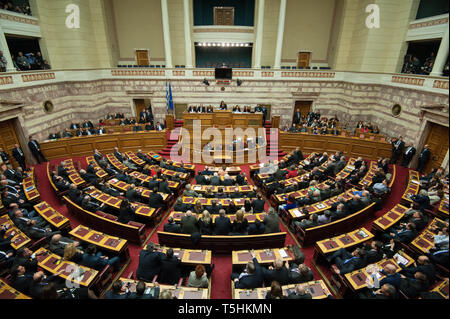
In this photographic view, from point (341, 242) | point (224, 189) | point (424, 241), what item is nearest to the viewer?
point (424, 241)

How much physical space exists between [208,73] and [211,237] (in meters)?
13.1

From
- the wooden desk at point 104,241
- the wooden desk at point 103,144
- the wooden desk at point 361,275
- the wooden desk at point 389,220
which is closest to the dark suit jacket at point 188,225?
the wooden desk at point 104,241

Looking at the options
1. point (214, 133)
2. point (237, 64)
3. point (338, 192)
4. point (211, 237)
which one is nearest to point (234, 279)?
point (211, 237)

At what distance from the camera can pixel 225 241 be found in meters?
5.80

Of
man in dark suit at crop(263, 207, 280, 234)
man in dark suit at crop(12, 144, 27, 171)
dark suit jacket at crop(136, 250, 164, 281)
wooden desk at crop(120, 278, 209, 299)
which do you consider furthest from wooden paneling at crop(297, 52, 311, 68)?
man in dark suit at crop(12, 144, 27, 171)

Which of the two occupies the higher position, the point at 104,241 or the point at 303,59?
the point at 303,59

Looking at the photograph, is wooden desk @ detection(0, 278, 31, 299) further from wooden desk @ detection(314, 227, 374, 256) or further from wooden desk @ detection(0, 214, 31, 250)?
wooden desk @ detection(314, 227, 374, 256)

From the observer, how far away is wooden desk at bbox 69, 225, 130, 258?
543cm

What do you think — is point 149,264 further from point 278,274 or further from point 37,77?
point 37,77

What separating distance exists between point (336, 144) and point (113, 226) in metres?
12.3

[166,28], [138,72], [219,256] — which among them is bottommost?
[219,256]

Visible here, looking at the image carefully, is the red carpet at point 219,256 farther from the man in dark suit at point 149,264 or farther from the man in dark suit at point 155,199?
the man in dark suit at point 149,264

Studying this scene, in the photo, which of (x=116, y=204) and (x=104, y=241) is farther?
(x=116, y=204)

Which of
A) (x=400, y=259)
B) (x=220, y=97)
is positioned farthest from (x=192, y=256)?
(x=220, y=97)
